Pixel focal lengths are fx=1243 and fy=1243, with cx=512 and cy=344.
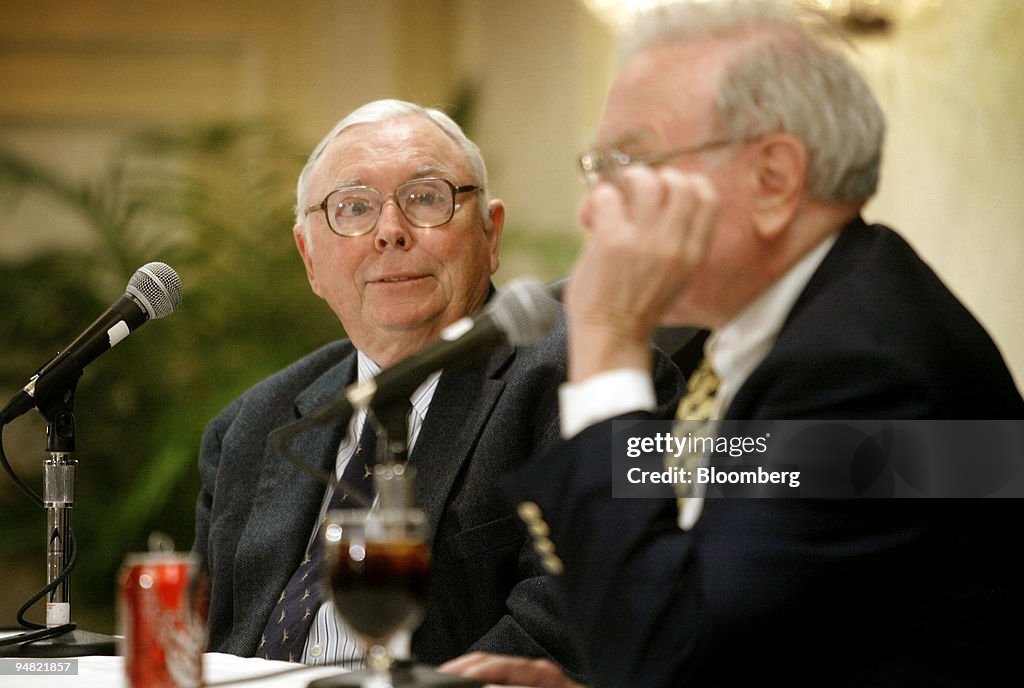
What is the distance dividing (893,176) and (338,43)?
129 inches

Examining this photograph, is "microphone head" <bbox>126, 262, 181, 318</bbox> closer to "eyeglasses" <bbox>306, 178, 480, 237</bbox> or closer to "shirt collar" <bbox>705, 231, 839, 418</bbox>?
"eyeglasses" <bbox>306, 178, 480, 237</bbox>

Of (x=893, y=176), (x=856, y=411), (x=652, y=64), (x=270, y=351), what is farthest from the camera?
(x=270, y=351)

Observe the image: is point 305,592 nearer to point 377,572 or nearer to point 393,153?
point 393,153

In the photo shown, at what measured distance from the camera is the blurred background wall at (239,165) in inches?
169

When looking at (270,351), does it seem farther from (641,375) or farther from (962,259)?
(641,375)

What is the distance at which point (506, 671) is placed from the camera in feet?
5.71

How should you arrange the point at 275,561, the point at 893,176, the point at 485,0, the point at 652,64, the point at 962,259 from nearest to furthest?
the point at 652,64 < the point at 275,561 < the point at 962,259 < the point at 893,176 < the point at 485,0

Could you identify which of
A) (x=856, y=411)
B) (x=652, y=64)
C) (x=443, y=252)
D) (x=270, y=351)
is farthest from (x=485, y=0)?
(x=856, y=411)

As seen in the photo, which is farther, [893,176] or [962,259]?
[893,176]

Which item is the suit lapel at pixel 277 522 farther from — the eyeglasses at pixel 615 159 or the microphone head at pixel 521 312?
the eyeglasses at pixel 615 159

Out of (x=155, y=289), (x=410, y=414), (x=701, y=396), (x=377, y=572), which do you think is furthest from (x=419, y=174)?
(x=377, y=572)

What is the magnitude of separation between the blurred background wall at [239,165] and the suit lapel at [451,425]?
0.71m

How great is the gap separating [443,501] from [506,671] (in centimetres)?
74

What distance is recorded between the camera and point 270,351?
5.06 meters
